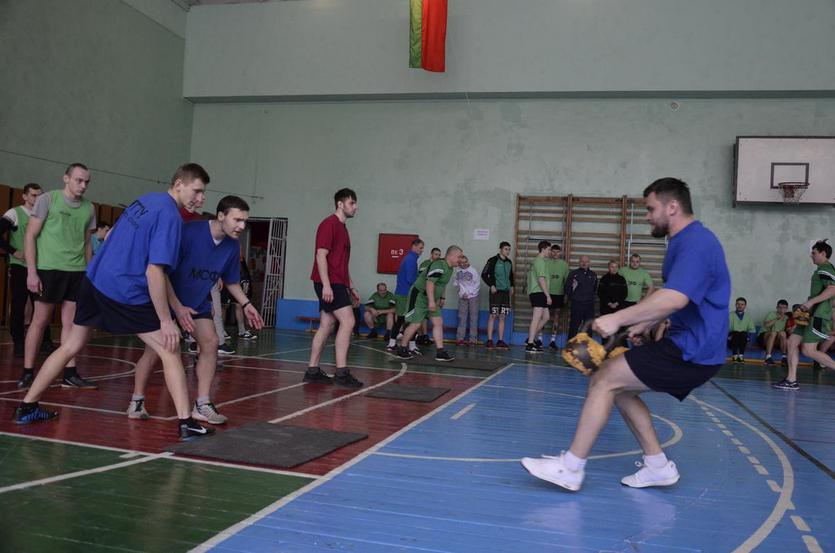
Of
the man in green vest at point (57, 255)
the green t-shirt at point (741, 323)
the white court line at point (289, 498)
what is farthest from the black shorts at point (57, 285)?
the green t-shirt at point (741, 323)

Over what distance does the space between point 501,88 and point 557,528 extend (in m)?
12.1

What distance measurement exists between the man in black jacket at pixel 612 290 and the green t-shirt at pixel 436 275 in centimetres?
442

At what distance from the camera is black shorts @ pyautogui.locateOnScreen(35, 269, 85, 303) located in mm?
5832

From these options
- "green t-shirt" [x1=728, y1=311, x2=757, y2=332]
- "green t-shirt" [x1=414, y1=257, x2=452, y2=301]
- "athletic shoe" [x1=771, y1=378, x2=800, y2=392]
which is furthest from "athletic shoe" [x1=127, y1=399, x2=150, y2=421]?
"green t-shirt" [x1=728, y1=311, x2=757, y2=332]

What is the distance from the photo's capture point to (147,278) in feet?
13.1

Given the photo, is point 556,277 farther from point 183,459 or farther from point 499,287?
point 183,459

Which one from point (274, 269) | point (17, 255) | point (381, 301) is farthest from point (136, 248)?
point (274, 269)

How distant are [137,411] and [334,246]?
2.59m

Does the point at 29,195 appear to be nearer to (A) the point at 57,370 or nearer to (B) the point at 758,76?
(A) the point at 57,370

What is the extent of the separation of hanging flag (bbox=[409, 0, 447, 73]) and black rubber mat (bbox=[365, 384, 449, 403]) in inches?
331

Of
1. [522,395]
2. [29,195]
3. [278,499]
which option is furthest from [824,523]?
[29,195]

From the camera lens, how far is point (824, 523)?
3287mm

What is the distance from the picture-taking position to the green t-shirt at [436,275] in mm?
A: 9180

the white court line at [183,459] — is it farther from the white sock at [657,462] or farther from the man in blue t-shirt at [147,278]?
the white sock at [657,462]
